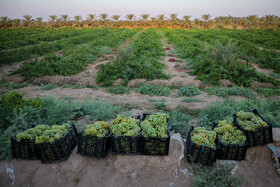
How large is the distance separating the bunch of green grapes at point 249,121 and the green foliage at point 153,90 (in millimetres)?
3284

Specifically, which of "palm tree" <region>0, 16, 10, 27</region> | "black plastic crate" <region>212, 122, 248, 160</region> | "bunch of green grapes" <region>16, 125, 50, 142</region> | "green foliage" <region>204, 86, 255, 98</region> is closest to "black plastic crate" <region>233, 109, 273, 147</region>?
"black plastic crate" <region>212, 122, 248, 160</region>

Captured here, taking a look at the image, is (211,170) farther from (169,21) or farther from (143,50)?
(169,21)

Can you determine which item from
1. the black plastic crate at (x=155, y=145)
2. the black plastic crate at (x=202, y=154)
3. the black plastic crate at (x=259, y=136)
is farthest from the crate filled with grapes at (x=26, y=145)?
the black plastic crate at (x=259, y=136)

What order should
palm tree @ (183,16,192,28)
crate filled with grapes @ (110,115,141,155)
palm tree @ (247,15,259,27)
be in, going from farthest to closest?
palm tree @ (183,16,192,28), palm tree @ (247,15,259,27), crate filled with grapes @ (110,115,141,155)

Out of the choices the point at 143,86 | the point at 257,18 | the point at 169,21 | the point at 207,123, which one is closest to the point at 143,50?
the point at 143,86

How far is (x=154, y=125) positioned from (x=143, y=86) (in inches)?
152

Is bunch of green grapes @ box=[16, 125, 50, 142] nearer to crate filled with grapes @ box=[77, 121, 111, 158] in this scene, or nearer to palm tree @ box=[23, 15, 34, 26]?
crate filled with grapes @ box=[77, 121, 111, 158]

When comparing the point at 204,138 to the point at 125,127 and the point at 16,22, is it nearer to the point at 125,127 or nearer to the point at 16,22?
the point at 125,127

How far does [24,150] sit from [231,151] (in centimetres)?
323

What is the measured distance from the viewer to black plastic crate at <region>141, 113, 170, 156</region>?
2370mm

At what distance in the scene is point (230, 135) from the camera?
2455 millimetres

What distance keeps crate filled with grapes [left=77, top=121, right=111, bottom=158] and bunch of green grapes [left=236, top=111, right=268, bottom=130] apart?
2213 mm

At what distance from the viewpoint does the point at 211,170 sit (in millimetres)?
2314

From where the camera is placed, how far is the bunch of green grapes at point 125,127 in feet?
8.05
